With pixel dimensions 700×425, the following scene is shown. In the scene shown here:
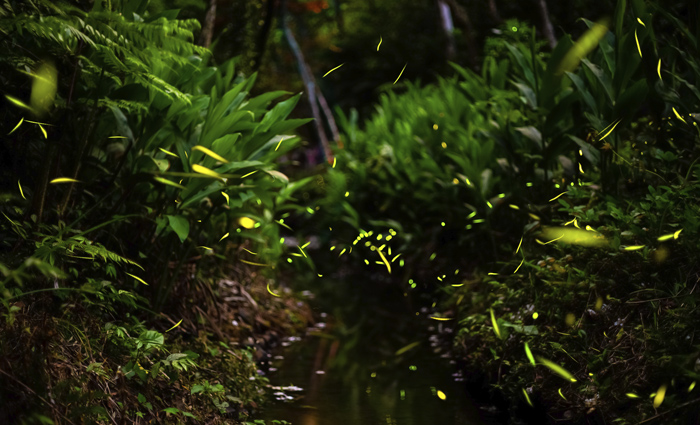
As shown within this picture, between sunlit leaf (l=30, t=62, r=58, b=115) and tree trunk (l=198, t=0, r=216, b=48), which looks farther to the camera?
tree trunk (l=198, t=0, r=216, b=48)

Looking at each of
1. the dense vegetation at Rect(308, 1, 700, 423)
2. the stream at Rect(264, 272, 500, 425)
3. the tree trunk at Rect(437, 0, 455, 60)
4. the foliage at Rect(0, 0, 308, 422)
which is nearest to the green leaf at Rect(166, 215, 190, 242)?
the foliage at Rect(0, 0, 308, 422)

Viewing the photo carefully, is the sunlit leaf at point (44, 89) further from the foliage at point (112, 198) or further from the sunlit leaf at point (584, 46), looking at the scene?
the sunlit leaf at point (584, 46)

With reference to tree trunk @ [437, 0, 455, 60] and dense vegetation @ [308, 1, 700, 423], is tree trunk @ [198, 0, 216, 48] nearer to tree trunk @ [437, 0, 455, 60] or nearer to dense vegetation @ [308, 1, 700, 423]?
dense vegetation @ [308, 1, 700, 423]

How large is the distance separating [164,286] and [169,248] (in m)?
0.19

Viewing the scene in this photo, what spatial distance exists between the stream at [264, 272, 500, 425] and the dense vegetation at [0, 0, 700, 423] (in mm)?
172

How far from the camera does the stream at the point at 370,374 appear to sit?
2.64 meters

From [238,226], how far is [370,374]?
1.21 metres

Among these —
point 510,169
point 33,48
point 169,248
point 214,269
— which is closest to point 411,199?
point 510,169

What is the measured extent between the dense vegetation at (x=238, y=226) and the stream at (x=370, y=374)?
0.17 metres

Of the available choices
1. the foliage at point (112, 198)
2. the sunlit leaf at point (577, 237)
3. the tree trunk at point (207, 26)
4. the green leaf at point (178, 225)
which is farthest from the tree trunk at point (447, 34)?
the green leaf at point (178, 225)

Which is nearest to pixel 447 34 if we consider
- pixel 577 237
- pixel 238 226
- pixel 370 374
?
pixel 238 226

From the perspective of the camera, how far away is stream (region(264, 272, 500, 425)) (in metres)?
2.64

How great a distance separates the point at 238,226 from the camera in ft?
11.8

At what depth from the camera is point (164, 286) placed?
2898mm
